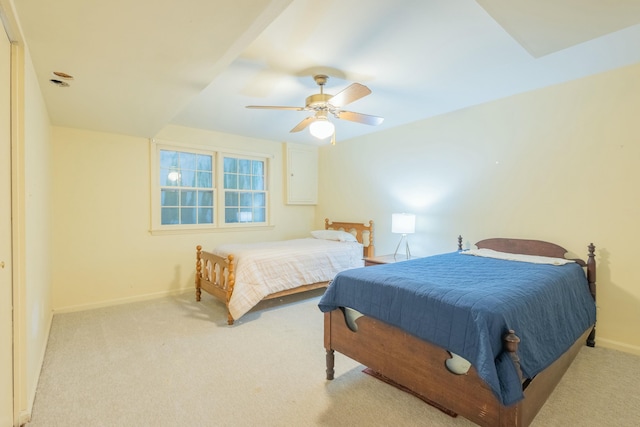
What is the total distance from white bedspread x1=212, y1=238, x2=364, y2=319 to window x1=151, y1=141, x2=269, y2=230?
0.94 meters

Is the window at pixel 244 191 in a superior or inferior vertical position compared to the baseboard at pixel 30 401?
superior

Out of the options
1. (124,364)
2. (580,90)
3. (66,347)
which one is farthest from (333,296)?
(580,90)

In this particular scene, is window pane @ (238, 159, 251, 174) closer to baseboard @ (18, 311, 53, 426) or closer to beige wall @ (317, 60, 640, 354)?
beige wall @ (317, 60, 640, 354)

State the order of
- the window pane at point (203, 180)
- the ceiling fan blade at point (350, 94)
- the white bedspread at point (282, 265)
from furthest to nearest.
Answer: the window pane at point (203, 180), the white bedspread at point (282, 265), the ceiling fan blade at point (350, 94)

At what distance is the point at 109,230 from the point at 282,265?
2.23 m

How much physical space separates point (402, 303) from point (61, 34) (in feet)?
7.88

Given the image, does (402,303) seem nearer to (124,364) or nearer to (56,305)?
(124,364)

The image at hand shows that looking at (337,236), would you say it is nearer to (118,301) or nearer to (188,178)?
(188,178)

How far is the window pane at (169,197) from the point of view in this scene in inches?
169

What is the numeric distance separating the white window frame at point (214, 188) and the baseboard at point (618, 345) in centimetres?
425

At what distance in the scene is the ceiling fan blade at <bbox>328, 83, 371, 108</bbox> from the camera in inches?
92.1

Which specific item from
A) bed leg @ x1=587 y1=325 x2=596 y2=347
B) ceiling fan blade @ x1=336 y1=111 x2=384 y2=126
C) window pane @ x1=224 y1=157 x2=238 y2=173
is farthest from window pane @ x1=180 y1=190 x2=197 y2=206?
bed leg @ x1=587 y1=325 x2=596 y2=347

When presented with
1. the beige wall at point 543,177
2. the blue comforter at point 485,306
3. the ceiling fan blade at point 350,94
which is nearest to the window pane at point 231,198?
the beige wall at point 543,177

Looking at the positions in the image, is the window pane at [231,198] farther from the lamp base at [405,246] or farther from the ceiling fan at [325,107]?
the lamp base at [405,246]
